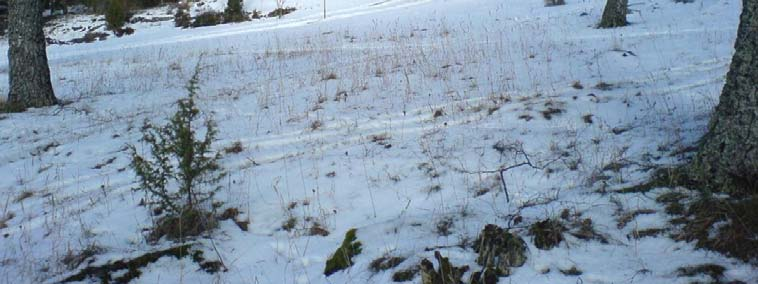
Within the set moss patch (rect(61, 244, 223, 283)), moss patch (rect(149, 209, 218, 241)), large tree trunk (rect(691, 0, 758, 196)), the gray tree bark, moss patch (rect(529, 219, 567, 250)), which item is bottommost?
moss patch (rect(61, 244, 223, 283))

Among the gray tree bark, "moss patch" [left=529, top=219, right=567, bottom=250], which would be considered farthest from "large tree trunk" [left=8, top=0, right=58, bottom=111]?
the gray tree bark

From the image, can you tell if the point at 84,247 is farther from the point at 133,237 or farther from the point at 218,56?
the point at 218,56

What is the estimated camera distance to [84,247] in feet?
13.5

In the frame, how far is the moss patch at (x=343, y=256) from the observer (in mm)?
3672

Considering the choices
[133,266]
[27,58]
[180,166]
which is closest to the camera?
[133,266]

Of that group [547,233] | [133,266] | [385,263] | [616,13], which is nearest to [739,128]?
[547,233]

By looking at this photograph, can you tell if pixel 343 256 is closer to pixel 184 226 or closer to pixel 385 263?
pixel 385 263

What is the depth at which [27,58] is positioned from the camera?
25.8 ft

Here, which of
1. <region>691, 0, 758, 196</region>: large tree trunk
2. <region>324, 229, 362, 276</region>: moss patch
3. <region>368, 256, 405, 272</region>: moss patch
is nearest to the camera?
<region>691, 0, 758, 196</region>: large tree trunk

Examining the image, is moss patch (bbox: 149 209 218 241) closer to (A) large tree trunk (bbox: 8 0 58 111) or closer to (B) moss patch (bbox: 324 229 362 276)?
(B) moss patch (bbox: 324 229 362 276)

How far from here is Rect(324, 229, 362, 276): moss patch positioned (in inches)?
145

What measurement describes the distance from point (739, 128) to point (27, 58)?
326 inches

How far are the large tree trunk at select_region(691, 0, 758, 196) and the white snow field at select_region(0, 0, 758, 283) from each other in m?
0.43

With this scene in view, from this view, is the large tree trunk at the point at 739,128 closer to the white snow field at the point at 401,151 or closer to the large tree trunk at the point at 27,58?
the white snow field at the point at 401,151
